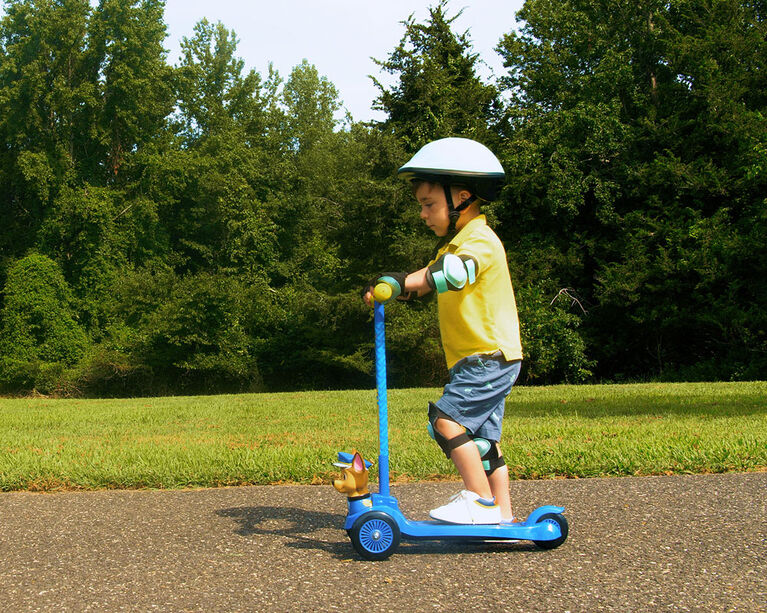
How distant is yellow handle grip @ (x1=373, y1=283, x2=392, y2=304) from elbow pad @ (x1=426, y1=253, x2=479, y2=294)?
0.17 metres

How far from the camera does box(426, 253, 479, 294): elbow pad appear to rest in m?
3.17

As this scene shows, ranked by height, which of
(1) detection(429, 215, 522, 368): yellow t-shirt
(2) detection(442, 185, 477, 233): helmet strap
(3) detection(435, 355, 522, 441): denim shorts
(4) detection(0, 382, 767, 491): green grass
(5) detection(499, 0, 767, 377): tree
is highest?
(5) detection(499, 0, 767, 377): tree

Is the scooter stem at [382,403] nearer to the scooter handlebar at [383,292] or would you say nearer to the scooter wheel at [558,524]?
the scooter handlebar at [383,292]

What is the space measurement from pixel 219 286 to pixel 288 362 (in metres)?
3.88

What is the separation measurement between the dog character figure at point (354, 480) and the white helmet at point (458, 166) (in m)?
1.26

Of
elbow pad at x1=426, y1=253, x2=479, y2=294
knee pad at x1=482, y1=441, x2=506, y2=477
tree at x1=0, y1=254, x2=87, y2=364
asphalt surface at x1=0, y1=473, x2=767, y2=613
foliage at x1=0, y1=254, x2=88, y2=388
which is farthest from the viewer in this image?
tree at x1=0, y1=254, x2=87, y2=364

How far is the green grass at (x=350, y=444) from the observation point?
5316 millimetres

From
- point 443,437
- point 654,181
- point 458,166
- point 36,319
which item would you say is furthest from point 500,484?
point 36,319

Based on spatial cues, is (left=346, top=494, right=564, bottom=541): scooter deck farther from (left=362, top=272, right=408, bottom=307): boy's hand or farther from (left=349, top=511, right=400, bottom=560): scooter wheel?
(left=362, top=272, right=408, bottom=307): boy's hand

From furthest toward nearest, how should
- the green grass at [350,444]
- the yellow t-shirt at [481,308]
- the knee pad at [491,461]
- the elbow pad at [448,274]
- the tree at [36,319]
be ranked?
the tree at [36,319]
the green grass at [350,444]
the knee pad at [491,461]
the yellow t-shirt at [481,308]
the elbow pad at [448,274]

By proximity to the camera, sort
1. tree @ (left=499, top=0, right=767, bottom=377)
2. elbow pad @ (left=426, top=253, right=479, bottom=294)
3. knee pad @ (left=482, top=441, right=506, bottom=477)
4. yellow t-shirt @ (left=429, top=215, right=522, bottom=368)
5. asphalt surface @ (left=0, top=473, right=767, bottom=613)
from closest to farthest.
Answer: asphalt surface @ (left=0, top=473, right=767, bottom=613) < elbow pad @ (left=426, top=253, right=479, bottom=294) < yellow t-shirt @ (left=429, top=215, right=522, bottom=368) < knee pad @ (left=482, top=441, right=506, bottom=477) < tree @ (left=499, top=0, right=767, bottom=377)

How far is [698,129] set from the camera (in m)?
24.8

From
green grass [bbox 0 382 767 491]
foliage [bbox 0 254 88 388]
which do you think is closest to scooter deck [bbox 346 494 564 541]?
green grass [bbox 0 382 767 491]

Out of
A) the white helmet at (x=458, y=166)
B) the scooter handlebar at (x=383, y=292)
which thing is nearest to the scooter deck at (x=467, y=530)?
the scooter handlebar at (x=383, y=292)
